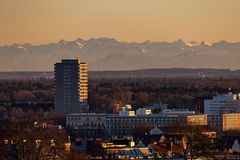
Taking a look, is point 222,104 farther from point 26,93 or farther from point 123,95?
point 26,93

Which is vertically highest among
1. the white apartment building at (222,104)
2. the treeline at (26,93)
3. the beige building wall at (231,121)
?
the treeline at (26,93)

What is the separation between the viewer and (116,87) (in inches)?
6457

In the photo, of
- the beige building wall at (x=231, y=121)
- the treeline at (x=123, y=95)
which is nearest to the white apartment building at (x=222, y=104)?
the treeline at (x=123, y=95)

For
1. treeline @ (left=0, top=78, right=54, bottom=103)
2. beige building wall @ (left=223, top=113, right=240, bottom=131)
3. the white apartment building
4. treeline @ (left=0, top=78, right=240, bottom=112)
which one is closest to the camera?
beige building wall @ (left=223, top=113, right=240, bottom=131)

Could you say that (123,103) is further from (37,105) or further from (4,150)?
(4,150)

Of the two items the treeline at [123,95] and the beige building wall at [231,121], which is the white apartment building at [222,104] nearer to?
the treeline at [123,95]

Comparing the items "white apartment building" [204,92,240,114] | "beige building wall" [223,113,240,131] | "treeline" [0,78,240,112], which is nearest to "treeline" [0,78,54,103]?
"treeline" [0,78,240,112]

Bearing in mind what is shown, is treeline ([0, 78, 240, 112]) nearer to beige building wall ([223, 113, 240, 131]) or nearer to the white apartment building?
the white apartment building

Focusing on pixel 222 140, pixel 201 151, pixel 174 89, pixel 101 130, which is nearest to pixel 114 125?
pixel 101 130

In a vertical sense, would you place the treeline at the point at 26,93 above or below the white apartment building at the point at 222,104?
above

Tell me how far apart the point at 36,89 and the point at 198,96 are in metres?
32.1

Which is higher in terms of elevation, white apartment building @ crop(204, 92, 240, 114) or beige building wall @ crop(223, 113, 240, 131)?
white apartment building @ crop(204, 92, 240, 114)

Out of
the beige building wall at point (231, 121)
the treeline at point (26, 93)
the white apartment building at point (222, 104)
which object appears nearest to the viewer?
the beige building wall at point (231, 121)

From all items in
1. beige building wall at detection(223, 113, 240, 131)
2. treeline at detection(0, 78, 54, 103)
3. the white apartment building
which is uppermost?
treeline at detection(0, 78, 54, 103)
